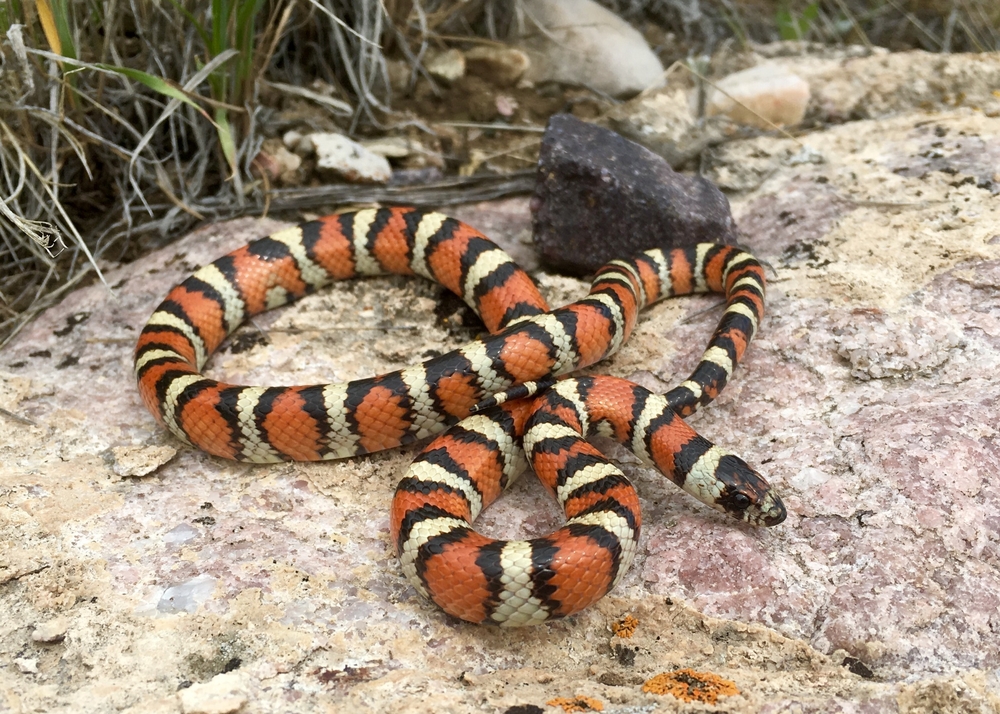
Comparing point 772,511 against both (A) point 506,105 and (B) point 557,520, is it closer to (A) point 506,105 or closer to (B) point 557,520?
(B) point 557,520

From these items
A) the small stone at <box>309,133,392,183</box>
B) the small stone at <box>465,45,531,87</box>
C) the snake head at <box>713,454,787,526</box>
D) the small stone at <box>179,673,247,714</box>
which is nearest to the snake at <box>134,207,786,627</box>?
the snake head at <box>713,454,787,526</box>

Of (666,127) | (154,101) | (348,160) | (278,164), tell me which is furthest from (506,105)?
(154,101)

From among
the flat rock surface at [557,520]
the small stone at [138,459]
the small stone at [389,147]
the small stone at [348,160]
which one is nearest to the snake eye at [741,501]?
the flat rock surface at [557,520]

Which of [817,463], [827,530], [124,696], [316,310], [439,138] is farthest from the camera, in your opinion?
[439,138]

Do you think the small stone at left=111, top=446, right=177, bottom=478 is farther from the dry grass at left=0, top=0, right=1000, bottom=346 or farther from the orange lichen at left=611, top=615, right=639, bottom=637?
the orange lichen at left=611, top=615, right=639, bottom=637

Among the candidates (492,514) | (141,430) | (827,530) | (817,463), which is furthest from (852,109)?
(141,430)

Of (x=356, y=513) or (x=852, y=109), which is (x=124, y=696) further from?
(x=852, y=109)

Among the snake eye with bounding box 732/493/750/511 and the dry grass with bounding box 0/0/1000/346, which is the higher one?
the dry grass with bounding box 0/0/1000/346

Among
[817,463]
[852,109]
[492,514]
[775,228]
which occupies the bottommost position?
[492,514]

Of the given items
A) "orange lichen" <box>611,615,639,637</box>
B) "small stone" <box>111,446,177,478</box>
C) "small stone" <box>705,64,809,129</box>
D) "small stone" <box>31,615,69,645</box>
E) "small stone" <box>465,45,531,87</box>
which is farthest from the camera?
"small stone" <box>465,45,531,87</box>
